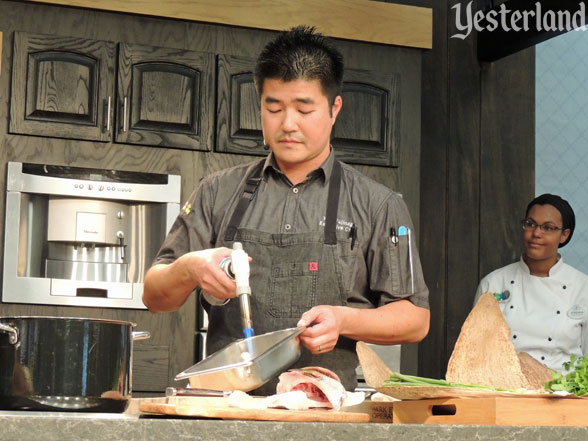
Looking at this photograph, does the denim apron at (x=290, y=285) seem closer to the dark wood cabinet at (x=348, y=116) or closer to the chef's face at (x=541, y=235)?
the dark wood cabinet at (x=348, y=116)

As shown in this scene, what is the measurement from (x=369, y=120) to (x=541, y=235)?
104 centimetres

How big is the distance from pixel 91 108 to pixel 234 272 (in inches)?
93.1

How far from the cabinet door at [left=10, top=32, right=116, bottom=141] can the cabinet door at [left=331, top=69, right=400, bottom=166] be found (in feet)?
3.36

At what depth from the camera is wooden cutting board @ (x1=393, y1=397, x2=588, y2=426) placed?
1.33 m

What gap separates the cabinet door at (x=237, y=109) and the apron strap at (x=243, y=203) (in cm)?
169

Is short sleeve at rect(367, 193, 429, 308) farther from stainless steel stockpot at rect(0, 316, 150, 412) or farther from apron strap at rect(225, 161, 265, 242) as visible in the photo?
stainless steel stockpot at rect(0, 316, 150, 412)

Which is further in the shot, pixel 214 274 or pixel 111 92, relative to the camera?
pixel 111 92

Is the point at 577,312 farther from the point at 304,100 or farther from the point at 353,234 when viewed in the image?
the point at 304,100

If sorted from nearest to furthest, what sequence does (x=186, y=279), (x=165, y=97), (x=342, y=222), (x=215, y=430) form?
1. (x=215, y=430)
2. (x=186, y=279)
3. (x=342, y=222)
4. (x=165, y=97)

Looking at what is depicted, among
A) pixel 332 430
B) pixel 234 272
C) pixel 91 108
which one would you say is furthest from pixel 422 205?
pixel 332 430

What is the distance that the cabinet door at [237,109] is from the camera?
408 cm

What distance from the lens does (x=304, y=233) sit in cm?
228

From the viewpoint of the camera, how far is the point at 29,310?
377cm

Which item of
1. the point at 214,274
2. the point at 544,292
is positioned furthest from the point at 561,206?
the point at 214,274
